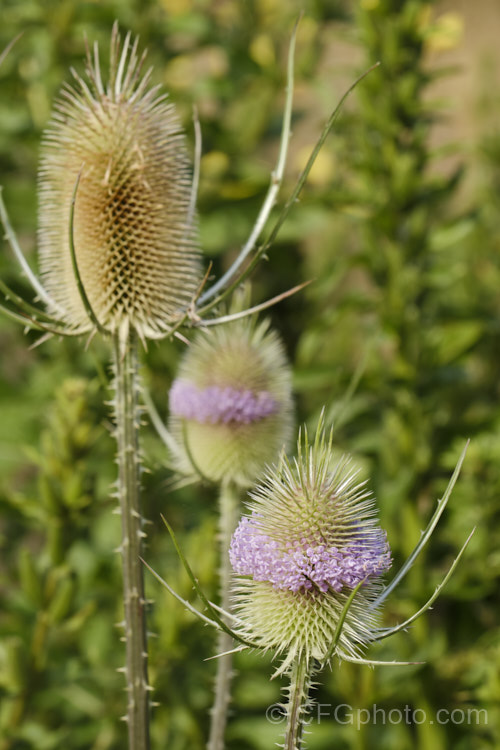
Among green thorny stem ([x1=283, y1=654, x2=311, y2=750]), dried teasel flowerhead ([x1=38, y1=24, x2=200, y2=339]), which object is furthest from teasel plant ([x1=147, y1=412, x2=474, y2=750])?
dried teasel flowerhead ([x1=38, y1=24, x2=200, y2=339])

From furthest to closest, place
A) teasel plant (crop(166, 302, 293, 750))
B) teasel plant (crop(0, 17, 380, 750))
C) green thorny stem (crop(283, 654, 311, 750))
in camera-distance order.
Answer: teasel plant (crop(166, 302, 293, 750))
teasel plant (crop(0, 17, 380, 750))
green thorny stem (crop(283, 654, 311, 750))

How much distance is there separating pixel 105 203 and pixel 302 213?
175 cm

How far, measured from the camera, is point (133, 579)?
1489 mm

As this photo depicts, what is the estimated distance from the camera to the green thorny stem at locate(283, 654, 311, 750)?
1214 mm

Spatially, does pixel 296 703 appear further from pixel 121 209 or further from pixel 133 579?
pixel 121 209

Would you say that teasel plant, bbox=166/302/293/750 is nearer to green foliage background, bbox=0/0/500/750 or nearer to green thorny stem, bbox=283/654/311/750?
green foliage background, bbox=0/0/500/750

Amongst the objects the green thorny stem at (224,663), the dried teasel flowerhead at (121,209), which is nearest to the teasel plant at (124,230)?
the dried teasel flowerhead at (121,209)

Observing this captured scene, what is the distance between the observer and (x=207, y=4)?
12.6 feet

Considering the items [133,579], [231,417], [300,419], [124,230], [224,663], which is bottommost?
[224,663]

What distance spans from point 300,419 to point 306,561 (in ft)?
6.71

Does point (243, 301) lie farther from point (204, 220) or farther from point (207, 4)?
point (207, 4)

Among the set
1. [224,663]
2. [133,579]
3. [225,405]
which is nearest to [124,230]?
[225,405]

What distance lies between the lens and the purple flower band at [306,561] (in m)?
1.22

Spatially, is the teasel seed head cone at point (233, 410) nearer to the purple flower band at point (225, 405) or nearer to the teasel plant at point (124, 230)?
the purple flower band at point (225, 405)
